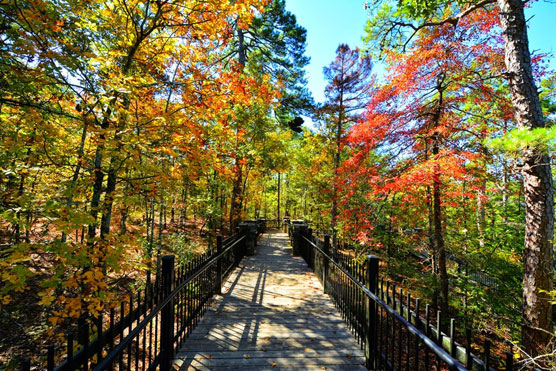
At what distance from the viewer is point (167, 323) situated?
10.2 ft

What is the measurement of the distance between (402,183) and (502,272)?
4.06 metres

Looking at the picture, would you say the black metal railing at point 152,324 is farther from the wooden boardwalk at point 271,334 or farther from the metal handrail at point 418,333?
the metal handrail at point 418,333

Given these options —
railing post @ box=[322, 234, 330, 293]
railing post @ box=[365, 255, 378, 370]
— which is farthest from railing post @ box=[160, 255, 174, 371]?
railing post @ box=[322, 234, 330, 293]

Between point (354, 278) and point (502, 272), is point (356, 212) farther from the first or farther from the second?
point (354, 278)

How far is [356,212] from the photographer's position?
930 cm

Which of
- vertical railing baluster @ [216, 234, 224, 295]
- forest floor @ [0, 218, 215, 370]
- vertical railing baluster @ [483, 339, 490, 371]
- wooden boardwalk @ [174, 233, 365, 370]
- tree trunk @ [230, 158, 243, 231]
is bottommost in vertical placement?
forest floor @ [0, 218, 215, 370]

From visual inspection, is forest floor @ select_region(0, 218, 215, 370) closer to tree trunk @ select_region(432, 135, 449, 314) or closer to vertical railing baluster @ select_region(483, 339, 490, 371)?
vertical railing baluster @ select_region(483, 339, 490, 371)

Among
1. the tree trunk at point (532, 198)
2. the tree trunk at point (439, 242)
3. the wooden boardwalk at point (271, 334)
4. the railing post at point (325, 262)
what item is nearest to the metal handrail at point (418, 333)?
the wooden boardwalk at point (271, 334)

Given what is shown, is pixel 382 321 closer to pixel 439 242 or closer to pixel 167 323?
pixel 167 323

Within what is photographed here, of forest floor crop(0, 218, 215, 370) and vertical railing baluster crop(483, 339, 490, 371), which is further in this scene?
forest floor crop(0, 218, 215, 370)

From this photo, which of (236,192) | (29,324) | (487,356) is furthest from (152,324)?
(236,192)

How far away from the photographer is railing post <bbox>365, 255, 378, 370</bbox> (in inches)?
128

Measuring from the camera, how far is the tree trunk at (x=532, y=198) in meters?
3.87

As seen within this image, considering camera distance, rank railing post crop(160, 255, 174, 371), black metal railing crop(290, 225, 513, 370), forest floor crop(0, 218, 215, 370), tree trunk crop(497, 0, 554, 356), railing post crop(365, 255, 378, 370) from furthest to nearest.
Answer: forest floor crop(0, 218, 215, 370), tree trunk crop(497, 0, 554, 356), railing post crop(365, 255, 378, 370), railing post crop(160, 255, 174, 371), black metal railing crop(290, 225, 513, 370)
